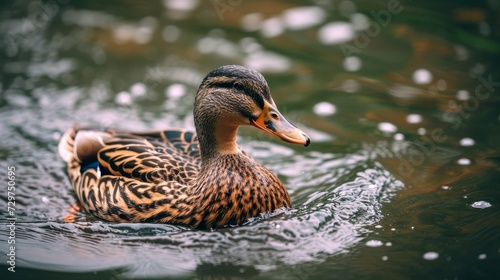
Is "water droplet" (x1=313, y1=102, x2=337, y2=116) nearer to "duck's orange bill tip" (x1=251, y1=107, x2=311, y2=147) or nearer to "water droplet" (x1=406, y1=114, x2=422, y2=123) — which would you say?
"water droplet" (x1=406, y1=114, x2=422, y2=123)

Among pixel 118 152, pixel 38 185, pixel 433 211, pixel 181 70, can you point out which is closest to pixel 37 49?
pixel 181 70

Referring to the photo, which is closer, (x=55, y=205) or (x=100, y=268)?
(x=100, y=268)

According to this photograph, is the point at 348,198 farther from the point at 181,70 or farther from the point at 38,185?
the point at 181,70

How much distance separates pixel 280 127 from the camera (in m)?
6.81

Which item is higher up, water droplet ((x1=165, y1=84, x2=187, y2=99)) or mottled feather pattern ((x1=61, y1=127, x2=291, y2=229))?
water droplet ((x1=165, y1=84, x2=187, y2=99))

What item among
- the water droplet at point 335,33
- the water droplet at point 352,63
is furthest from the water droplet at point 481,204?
the water droplet at point 335,33

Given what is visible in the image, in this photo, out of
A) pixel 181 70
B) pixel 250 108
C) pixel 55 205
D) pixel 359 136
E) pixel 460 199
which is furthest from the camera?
A: pixel 181 70

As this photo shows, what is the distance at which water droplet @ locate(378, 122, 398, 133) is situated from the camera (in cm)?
923

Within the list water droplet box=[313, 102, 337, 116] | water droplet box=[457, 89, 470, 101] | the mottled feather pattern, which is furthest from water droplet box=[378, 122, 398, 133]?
the mottled feather pattern

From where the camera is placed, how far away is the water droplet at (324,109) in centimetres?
980

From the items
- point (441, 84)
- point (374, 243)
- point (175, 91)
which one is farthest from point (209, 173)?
point (441, 84)

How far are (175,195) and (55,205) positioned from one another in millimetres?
1829

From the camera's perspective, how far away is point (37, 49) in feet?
39.1

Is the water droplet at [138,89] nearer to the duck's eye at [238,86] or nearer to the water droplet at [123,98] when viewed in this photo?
the water droplet at [123,98]
